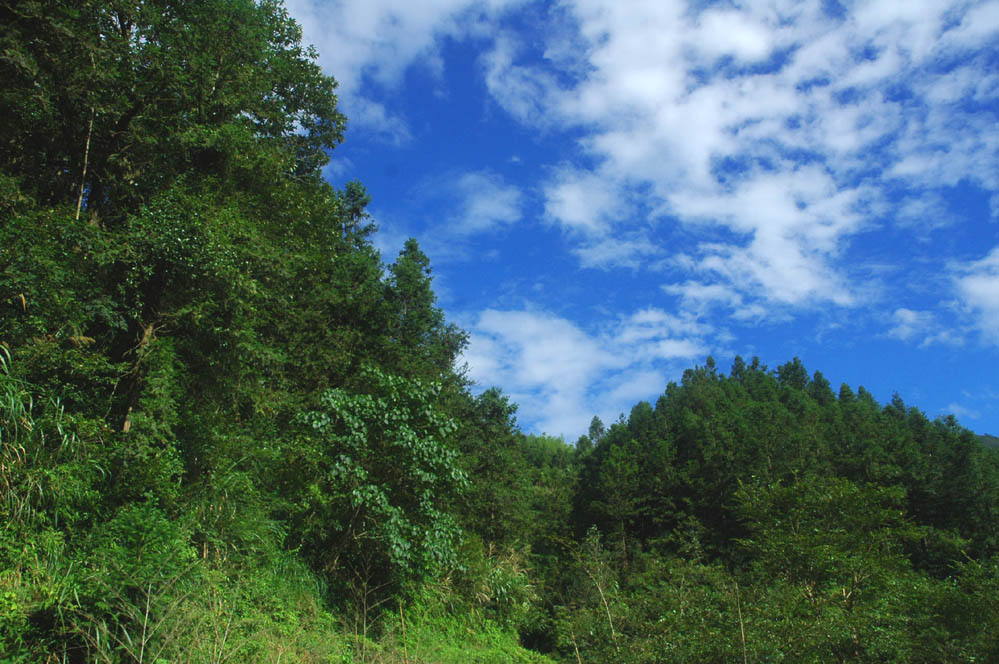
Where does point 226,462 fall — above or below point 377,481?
below

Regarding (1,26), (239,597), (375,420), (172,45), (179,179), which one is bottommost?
(239,597)

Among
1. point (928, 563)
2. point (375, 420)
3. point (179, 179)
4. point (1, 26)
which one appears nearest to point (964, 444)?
point (928, 563)

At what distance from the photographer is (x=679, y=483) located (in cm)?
4478

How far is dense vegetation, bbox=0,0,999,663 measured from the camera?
5.99m

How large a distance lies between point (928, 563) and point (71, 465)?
42.4 m

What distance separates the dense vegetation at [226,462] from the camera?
19.6 feet

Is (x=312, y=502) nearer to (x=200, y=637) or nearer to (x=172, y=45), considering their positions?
(x=200, y=637)

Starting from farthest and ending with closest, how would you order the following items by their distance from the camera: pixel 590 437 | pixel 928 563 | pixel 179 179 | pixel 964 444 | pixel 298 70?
1. pixel 590 437
2. pixel 964 444
3. pixel 928 563
4. pixel 298 70
5. pixel 179 179

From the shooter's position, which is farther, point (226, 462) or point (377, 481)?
point (377, 481)

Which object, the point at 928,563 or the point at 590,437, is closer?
the point at 928,563

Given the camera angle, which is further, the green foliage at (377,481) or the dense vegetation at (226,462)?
the green foliage at (377,481)

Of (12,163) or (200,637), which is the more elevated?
(12,163)

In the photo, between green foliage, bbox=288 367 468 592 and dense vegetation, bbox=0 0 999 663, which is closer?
dense vegetation, bbox=0 0 999 663

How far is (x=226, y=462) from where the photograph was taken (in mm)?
9039
